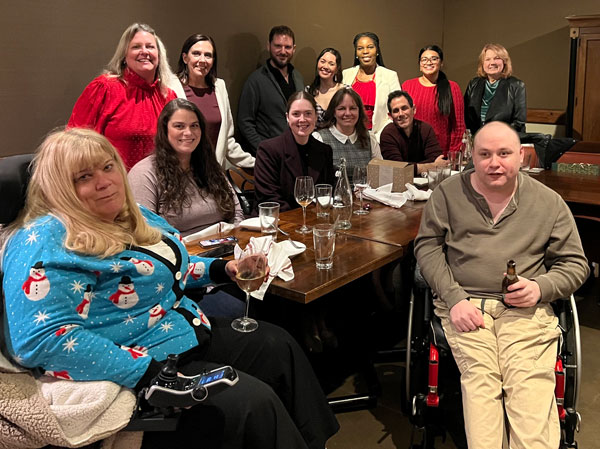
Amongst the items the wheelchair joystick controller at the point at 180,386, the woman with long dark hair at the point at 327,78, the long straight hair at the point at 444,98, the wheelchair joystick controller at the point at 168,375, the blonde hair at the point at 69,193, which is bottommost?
the wheelchair joystick controller at the point at 180,386

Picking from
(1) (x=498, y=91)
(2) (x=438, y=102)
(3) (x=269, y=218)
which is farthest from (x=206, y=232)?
(1) (x=498, y=91)

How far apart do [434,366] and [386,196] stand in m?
→ 1.20

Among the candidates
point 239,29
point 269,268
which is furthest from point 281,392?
point 239,29

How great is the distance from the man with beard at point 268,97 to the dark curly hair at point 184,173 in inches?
64.4

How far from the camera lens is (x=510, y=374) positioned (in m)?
1.74

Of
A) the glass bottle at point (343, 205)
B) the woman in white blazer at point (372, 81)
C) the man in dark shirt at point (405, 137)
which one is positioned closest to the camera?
the glass bottle at point (343, 205)

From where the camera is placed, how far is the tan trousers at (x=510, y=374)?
1.64 metres

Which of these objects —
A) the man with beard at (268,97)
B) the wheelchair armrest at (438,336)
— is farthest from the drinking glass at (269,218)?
the man with beard at (268,97)

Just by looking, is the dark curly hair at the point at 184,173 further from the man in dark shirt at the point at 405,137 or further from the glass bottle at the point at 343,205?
the man in dark shirt at the point at 405,137

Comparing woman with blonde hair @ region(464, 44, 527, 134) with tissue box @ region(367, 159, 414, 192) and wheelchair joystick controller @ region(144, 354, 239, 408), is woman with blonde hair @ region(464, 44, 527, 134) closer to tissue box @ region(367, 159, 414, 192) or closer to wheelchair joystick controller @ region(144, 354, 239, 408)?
tissue box @ region(367, 159, 414, 192)

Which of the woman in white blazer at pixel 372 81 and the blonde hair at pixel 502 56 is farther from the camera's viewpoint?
the blonde hair at pixel 502 56

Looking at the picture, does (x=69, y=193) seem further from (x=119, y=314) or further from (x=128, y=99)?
(x=128, y=99)

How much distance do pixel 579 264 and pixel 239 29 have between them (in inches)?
136

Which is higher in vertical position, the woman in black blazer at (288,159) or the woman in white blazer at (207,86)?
the woman in white blazer at (207,86)
